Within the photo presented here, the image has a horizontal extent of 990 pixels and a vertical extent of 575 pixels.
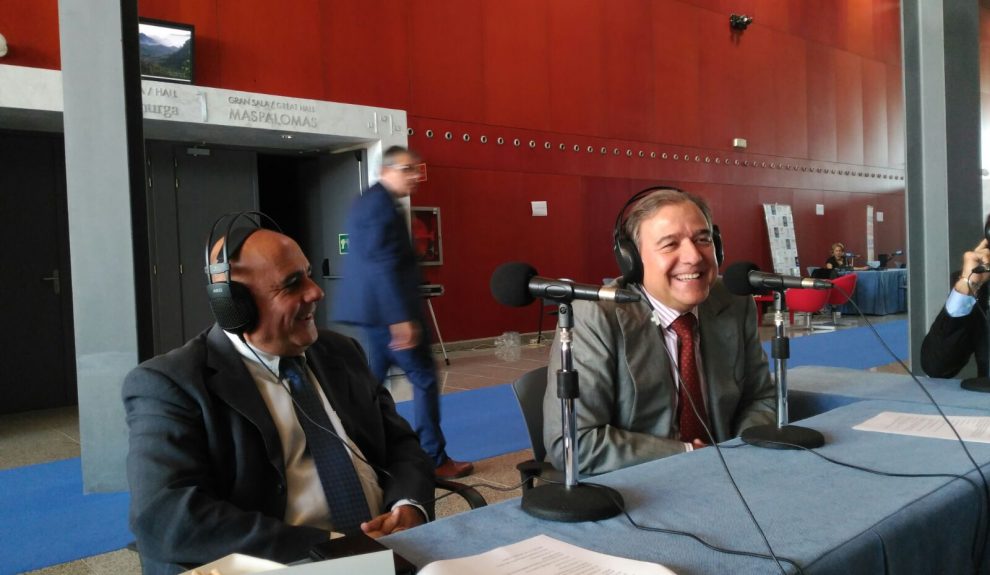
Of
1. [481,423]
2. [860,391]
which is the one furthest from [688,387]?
[481,423]

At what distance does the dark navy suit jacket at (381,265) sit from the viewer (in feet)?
12.3

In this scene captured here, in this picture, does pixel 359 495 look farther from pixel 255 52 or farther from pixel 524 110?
pixel 524 110

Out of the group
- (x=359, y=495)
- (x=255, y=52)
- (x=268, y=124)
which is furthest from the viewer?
(x=255, y=52)

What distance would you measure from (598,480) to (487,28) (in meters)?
8.74

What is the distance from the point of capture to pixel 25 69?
574cm

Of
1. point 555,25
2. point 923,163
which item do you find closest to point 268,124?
point 555,25

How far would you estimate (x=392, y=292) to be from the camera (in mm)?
3752

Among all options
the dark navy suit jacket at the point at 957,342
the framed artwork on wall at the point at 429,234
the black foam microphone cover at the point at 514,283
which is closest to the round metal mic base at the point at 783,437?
the black foam microphone cover at the point at 514,283

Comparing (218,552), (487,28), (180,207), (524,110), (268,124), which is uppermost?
(487,28)

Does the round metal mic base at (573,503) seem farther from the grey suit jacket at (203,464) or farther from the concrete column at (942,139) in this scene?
the concrete column at (942,139)

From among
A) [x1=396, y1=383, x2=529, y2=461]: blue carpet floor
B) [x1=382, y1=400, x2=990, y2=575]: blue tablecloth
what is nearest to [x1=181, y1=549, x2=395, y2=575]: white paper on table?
[x1=382, y1=400, x2=990, y2=575]: blue tablecloth

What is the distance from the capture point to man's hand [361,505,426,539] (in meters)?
1.66

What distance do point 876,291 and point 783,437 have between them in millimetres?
11507

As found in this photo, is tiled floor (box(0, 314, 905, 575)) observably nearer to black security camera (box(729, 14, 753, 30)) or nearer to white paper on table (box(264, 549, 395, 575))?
white paper on table (box(264, 549, 395, 575))
